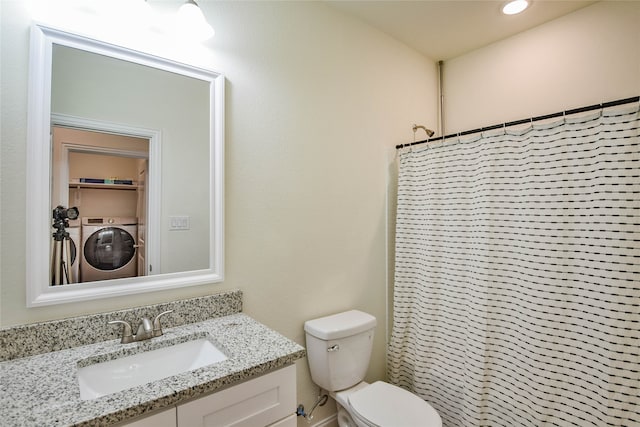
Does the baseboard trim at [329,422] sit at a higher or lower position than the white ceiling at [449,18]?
lower

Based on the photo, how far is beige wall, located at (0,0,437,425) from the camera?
1027 mm

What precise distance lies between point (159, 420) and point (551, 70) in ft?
9.11

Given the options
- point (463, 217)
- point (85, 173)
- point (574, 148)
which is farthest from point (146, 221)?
point (574, 148)

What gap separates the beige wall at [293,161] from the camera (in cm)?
103

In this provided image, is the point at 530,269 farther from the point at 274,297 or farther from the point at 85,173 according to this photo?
the point at 85,173

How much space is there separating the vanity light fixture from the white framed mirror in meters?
0.15

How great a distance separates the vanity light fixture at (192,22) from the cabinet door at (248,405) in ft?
4.33

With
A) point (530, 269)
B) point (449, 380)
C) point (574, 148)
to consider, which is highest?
point (574, 148)

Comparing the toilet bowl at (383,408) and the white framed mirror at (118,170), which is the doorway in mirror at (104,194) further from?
the toilet bowl at (383,408)

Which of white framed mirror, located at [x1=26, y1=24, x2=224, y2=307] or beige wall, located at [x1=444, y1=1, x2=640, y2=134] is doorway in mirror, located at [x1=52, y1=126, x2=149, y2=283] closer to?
white framed mirror, located at [x1=26, y1=24, x2=224, y2=307]

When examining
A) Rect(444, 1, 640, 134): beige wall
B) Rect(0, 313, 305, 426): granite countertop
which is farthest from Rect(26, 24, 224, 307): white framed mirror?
Rect(444, 1, 640, 134): beige wall

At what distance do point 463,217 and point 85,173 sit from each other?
186cm

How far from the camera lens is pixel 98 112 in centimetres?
118

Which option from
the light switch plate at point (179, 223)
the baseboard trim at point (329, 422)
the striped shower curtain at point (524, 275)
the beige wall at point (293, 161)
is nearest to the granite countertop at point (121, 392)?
the beige wall at point (293, 161)
